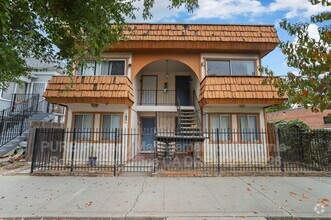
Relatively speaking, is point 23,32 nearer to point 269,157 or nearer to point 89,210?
point 89,210

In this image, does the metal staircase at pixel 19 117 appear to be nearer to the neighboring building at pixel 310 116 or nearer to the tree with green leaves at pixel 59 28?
the tree with green leaves at pixel 59 28

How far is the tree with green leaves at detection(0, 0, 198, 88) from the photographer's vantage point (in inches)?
183

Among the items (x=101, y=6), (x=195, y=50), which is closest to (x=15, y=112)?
(x=101, y=6)

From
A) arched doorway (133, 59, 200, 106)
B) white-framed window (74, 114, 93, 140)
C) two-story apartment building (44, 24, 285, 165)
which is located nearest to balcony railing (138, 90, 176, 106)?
arched doorway (133, 59, 200, 106)

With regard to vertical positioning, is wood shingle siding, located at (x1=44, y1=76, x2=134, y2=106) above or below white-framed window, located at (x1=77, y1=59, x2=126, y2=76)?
below

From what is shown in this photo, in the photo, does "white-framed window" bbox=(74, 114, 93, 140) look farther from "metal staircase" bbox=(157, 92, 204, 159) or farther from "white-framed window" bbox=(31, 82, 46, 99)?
"white-framed window" bbox=(31, 82, 46, 99)

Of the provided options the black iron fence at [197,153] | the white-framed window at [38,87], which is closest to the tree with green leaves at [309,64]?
the black iron fence at [197,153]

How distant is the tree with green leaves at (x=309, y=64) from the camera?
346 cm

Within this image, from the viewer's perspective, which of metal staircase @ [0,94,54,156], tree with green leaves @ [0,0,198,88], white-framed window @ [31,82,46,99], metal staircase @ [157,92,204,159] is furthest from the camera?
white-framed window @ [31,82,46,99]

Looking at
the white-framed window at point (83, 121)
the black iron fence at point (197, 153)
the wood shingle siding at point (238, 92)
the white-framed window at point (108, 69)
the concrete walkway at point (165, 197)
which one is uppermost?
the white-framed window at point (108, 69)

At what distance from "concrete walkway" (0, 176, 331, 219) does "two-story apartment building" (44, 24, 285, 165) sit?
372 centimetres

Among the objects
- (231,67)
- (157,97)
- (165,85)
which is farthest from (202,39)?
(157,97)

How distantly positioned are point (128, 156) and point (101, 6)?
750 cm

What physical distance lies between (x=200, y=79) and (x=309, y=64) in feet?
23.1
